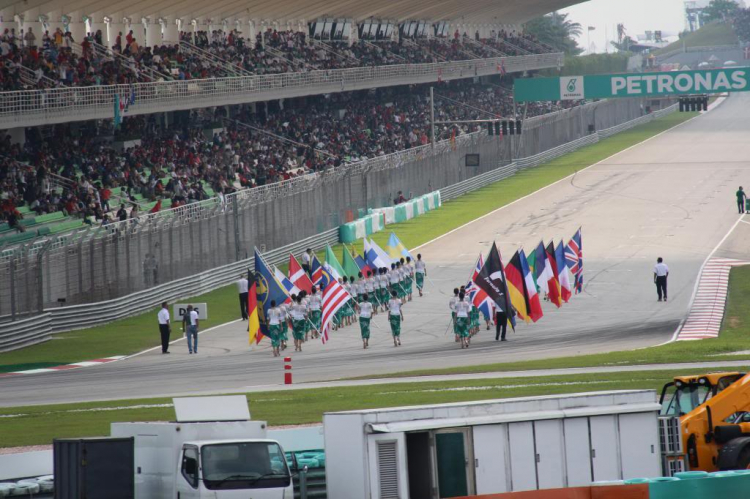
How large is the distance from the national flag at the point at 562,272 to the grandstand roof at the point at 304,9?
64.2 feet

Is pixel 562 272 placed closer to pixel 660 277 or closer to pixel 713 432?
pixel 660 277

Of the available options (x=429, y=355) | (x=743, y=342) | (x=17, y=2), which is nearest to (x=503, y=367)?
(x=429, y=355)

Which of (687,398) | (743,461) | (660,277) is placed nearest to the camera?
(743,461)

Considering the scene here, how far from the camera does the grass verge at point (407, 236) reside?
33.1 metres

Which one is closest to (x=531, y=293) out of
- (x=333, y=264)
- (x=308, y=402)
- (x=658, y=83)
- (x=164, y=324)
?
(x=333, y=264)

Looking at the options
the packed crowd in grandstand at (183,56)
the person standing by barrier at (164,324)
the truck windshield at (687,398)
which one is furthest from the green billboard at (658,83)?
the truck windshield at (687,398)

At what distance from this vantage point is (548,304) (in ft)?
128

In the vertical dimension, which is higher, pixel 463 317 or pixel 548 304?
pixel 463 317

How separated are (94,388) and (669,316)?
54.2ft

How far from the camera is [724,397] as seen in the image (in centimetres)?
1759

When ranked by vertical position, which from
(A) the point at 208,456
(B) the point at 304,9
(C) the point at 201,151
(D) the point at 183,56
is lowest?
(A) the point at 208,456

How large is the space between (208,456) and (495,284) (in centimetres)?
1906

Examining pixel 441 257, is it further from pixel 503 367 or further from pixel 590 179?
pixel 590 179

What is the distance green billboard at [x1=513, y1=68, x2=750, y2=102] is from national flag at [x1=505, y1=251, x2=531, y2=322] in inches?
1917
